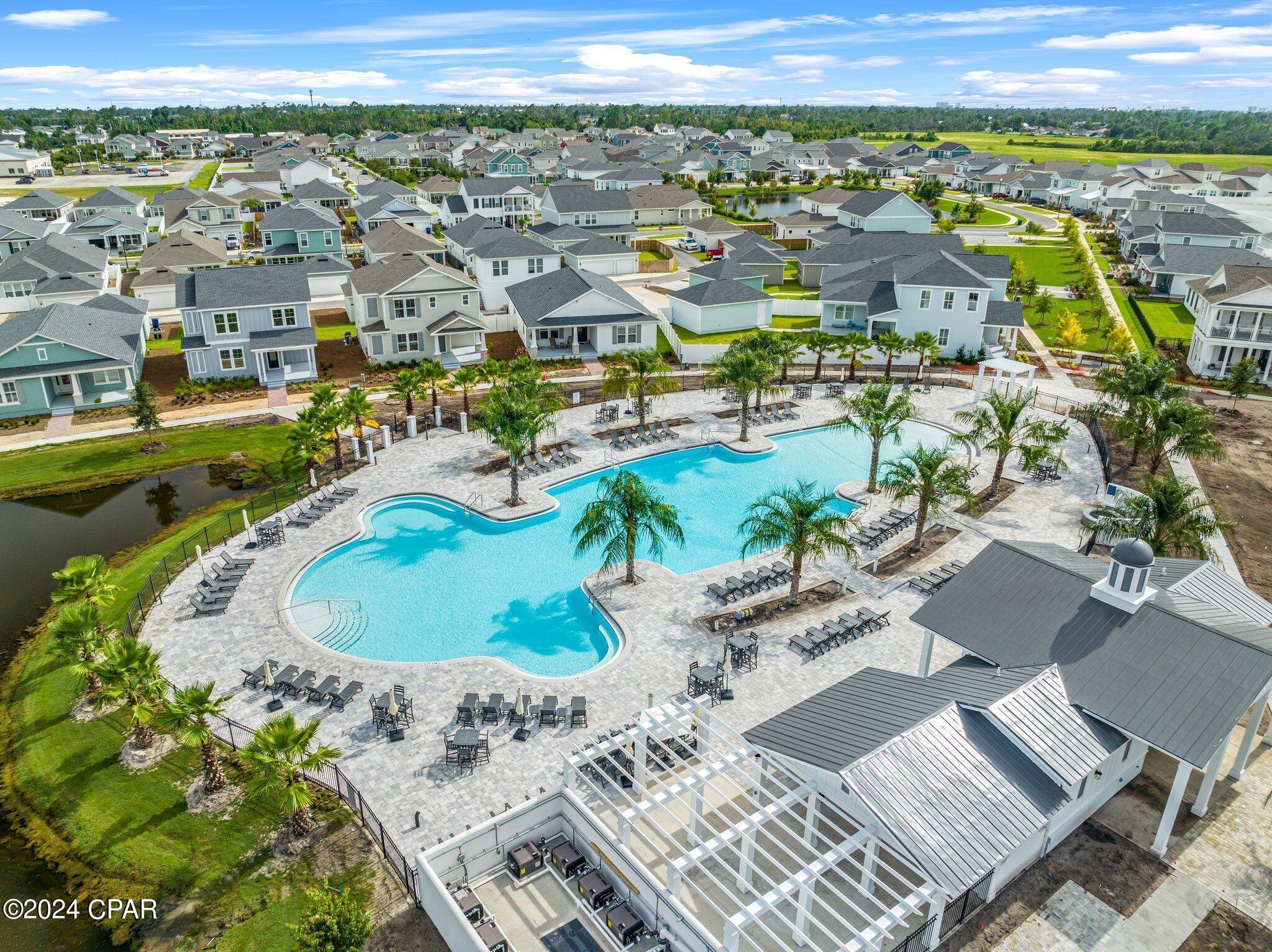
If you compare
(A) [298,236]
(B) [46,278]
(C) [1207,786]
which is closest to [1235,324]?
(C) [1207,786]

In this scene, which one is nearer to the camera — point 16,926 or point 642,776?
point 16,926

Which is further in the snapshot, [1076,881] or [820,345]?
[820,345]

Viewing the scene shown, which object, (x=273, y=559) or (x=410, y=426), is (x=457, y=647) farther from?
(x=410, y=426)

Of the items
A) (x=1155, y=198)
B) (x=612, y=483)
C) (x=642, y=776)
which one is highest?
(x=1155, y=198)

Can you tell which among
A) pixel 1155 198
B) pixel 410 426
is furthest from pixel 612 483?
pixel 1155 198

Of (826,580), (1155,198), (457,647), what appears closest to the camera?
(457,647)

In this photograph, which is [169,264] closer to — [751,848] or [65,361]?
[65,361]

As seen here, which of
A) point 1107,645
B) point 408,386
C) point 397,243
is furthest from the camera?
point 397,243
